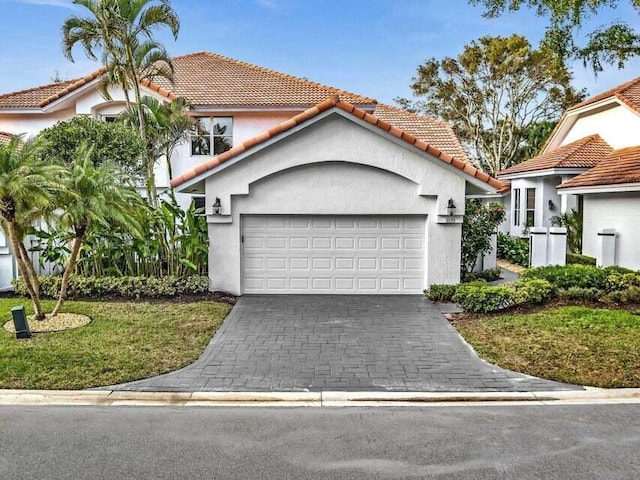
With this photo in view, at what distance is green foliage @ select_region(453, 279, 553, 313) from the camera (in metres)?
11.4

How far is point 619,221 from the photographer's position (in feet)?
54.2

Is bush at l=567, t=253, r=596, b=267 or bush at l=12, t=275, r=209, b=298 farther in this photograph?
bush at l=567, t=253, r=596, b=267

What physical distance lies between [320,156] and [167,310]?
16.6 ft

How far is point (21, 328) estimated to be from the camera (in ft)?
30.7

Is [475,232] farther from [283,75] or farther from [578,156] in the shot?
[283,75]

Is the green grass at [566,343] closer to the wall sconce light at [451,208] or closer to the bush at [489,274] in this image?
the wall sconce light at [451,208]

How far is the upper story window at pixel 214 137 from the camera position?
65.8ft

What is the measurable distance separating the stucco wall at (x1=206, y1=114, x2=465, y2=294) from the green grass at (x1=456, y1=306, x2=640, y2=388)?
3319 mm

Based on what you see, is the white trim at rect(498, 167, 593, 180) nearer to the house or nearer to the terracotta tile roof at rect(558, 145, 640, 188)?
the terracotta tile roof at rect(558, 145, 640, 188)

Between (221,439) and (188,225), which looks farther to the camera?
(188,225)

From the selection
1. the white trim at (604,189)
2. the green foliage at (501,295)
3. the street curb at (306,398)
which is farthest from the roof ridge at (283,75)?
the street curb at (306,398)

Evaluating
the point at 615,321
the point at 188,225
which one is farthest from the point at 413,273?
the point at 188,225

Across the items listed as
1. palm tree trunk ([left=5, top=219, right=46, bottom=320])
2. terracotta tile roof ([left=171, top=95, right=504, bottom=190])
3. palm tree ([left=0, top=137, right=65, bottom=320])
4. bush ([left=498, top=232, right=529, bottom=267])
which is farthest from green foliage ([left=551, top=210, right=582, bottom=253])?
palm tree trunk ([left=5, top=219, right=46, bottom=320])

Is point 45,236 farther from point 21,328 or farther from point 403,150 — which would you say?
point 403,150
